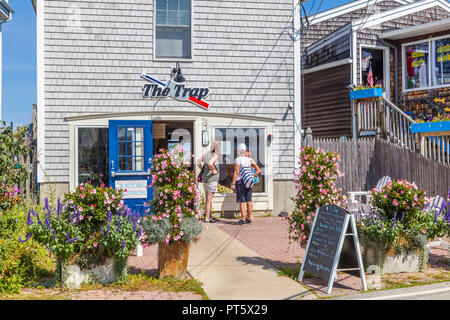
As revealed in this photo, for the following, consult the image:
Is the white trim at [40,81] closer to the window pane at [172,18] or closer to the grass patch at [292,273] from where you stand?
the window pane at [172,18]

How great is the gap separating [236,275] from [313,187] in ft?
5.18

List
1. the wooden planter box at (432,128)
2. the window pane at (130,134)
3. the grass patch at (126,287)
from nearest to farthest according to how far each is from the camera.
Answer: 1. the grass patch at (126,287)
2. the window pane at (130,134)
3. the wooden planter box at (432,128)

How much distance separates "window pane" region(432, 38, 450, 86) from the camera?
14320mm

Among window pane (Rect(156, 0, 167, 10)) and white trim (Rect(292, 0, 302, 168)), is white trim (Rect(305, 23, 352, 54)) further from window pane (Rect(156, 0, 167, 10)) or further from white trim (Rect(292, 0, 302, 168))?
window pane (Rect(156, 0, 167, 10))

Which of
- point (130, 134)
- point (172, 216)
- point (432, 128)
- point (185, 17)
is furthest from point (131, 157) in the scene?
point (432, 128)

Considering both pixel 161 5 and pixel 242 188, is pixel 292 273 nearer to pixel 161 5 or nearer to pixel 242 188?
pixel 242 188

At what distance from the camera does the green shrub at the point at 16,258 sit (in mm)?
5605

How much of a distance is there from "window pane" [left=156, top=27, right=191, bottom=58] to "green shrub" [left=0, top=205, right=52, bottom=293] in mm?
5919

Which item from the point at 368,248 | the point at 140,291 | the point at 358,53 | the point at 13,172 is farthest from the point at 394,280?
the point at 358,53

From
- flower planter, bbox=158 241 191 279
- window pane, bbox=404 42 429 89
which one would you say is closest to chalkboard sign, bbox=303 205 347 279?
flower planter, bbox=158 241 191 279

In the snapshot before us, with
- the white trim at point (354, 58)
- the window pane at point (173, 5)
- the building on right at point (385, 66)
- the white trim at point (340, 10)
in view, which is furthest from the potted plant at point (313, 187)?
the white trim at point (340, 10)

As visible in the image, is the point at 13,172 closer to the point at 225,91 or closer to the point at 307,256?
the point at 307,256

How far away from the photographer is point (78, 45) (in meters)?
11.1

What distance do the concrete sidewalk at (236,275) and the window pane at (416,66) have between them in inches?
363
